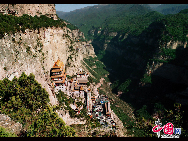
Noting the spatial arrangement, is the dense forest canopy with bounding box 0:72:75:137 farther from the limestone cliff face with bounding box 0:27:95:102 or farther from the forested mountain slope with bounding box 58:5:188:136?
the forested mountain slope with bounding box 58:5:188:136

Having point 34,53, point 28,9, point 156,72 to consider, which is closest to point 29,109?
point 34,53

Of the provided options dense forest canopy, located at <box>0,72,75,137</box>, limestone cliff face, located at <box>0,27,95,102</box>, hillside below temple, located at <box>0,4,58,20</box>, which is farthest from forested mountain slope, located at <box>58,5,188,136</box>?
hillside below temple, located at <box>0,4,58,20</box>

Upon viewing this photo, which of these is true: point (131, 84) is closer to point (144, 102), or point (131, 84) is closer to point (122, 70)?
point (144, 102)

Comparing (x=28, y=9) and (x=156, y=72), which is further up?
(x=28, y=9)

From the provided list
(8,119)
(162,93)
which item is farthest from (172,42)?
(8,119)

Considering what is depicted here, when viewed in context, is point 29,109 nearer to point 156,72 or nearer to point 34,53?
point 34,53

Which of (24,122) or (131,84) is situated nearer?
(24,122)
